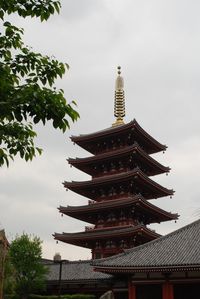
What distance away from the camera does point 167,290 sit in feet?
90.9

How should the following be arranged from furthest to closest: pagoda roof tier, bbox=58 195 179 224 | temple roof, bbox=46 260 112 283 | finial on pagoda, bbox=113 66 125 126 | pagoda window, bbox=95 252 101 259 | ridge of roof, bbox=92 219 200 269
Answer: finial on pagoda, bbox=113 66 125 126, pagoda window, bbox=95 252 101 259, pagoda roof tier, bbox=58 195 179 224, temple roof, bbox=46 260 112 283, ridge of roof, bbox=92 219 200 269

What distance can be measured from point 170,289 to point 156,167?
23.2 m

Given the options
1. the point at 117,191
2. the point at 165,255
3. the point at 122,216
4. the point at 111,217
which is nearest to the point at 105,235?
the point at 122,216

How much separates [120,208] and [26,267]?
36.7ft

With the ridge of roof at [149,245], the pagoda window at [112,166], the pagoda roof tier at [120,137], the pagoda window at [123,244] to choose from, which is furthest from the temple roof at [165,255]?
the pagoda window at [112,166]

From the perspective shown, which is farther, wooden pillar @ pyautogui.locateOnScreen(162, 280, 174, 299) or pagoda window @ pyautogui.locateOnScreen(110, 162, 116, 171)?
pagoda window @ pyautogui.locateOnScreen(110, 162, 116, 171)

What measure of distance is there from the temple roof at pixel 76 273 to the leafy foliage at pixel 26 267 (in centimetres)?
217

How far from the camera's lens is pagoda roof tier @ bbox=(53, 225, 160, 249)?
134 ft

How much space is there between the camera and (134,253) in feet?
101

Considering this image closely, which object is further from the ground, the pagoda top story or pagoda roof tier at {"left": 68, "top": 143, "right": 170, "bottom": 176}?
the pagoda top story

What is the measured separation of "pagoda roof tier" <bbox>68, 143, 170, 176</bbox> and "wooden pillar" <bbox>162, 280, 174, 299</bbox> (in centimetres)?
1825

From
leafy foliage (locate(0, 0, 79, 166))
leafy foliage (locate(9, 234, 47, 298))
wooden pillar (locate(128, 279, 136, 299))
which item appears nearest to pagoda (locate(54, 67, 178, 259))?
leafy foliage (locate(9, 234, 47, 298))

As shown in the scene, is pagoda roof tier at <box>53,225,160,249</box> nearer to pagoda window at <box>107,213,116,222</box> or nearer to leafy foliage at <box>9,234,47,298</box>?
pagoda window at <box>107,213,116,222</box>

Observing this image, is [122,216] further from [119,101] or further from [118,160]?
[119,101]
